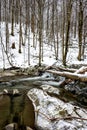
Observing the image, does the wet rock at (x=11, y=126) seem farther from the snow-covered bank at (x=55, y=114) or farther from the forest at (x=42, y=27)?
the forest at (x=42, y=27)

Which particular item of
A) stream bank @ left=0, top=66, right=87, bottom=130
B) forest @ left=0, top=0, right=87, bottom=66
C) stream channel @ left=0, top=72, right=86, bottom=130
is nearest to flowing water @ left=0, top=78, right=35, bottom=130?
stream channel @ left=0, top=72, right=86, bottom=130

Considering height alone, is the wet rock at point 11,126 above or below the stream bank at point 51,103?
below

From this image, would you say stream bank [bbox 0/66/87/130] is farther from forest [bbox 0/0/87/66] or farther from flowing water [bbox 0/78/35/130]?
forest [bbox 0/0/87/66]

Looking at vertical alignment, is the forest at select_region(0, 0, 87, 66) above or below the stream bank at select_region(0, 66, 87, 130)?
above

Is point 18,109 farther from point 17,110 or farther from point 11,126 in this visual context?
point 11,126

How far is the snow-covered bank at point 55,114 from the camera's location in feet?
19.5

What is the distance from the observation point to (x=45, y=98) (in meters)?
8.17

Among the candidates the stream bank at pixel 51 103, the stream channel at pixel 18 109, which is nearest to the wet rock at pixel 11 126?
the stream channel at pixel 18 109

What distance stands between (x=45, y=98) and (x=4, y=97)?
173 cm

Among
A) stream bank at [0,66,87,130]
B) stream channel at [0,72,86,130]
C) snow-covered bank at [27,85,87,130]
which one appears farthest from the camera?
stream channel at [0,72,86,130]

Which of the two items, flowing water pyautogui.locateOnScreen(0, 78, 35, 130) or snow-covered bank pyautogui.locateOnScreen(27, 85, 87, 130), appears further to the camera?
flowing water pyautogui.locateOnScreen(0, 78, 35, 130)

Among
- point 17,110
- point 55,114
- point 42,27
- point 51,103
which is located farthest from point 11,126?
point 42,27

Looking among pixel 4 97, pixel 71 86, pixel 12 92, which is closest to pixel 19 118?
pixel 4 97

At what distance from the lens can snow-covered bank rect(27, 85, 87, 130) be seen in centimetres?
595
